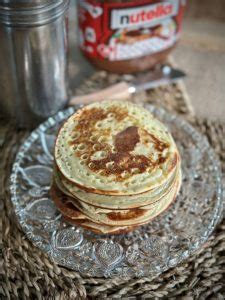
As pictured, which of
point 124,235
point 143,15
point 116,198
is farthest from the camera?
point 143,15

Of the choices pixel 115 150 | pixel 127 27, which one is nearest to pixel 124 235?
pixel 115 150

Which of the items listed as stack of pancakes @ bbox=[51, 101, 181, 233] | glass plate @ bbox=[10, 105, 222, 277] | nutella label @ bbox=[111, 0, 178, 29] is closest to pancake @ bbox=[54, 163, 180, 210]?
stack of pancakes @ bbox=[51, 101, 181, 233]

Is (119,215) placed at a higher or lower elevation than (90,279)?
higher

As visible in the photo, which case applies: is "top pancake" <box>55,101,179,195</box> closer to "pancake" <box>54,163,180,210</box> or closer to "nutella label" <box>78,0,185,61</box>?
"pancake" <box>54,163,180,210</box>

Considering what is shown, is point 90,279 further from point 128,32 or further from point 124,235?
point 128,32

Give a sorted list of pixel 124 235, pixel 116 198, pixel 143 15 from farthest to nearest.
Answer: pixel 143 15, pixel 124 235, pixel 116 198

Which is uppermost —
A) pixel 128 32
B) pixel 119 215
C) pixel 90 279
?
pixel 128 32
